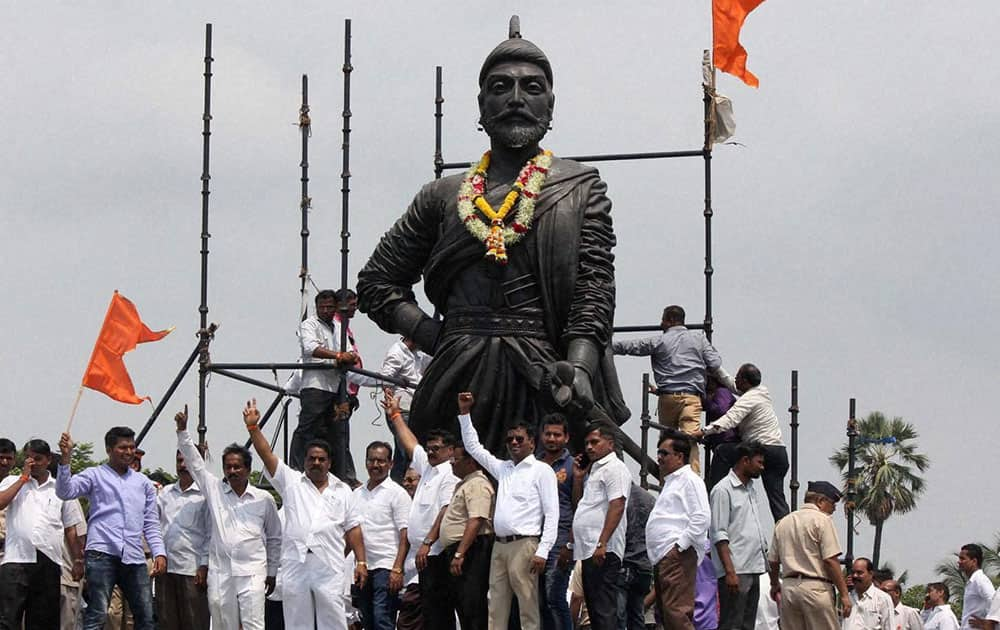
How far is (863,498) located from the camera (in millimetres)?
41938

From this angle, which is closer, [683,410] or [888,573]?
[683,410]

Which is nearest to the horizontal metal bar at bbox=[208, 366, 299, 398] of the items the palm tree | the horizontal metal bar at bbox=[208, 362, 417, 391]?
the horizontal metal bar at bbox=[208, 362, 417, 391]

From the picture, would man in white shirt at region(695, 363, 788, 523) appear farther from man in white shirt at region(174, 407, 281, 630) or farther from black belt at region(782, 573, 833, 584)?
man in white shirt at region(174, 407, 281, 630)

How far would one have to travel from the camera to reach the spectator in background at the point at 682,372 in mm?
17391

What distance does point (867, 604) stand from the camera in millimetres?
17484

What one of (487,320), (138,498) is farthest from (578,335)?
(138,498)

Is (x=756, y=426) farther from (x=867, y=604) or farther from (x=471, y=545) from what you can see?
(x=471, y=545)

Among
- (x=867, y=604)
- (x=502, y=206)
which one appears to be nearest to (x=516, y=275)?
(x=502, y=206)

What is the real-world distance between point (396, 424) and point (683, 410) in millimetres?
3471

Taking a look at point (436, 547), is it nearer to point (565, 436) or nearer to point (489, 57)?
point (565, 436)

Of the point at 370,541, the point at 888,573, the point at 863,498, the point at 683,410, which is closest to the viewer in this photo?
the point at 370,541

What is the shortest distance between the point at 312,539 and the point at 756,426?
13.8ft

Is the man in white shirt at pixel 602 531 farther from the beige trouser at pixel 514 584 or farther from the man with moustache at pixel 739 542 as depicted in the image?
the man with moustache at pixel 739 542

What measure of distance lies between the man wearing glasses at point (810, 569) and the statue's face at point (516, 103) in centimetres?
331
